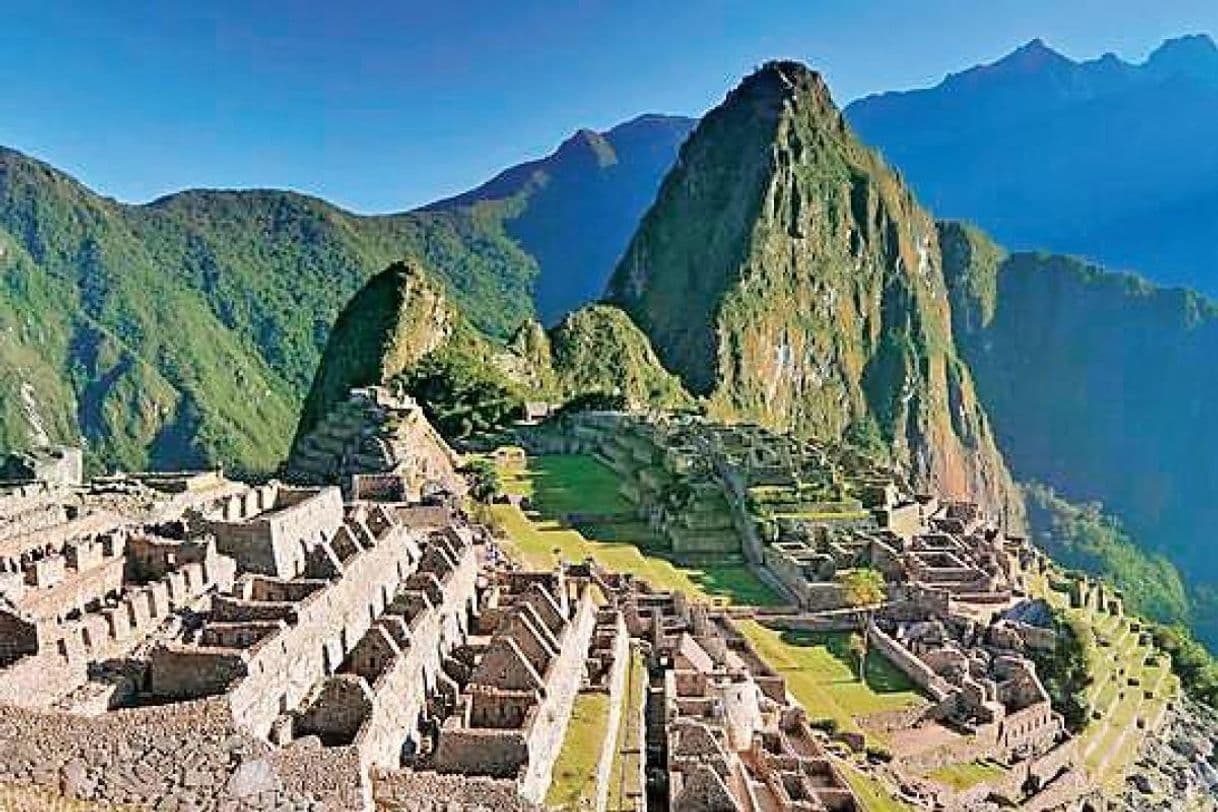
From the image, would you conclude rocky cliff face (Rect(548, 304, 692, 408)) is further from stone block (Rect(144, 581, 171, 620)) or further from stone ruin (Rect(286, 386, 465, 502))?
stone block (Rect(144, 581, 171, 620))

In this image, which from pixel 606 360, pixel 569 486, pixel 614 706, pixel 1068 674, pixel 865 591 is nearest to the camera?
pixel 614 706

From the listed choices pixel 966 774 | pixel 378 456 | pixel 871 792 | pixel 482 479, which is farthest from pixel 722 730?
pixel 482 479

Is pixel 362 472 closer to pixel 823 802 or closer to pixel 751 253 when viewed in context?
pixel 823 802

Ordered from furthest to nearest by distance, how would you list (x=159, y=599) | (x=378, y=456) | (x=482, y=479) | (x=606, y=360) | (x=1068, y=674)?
(x=606, y=360)
(x=482, y=479)
(x=378, y=456)
(x=1068, y=674)
(x=159, y=599)

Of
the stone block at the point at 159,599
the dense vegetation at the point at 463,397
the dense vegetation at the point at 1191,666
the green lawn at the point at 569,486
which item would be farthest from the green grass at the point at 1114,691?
the dense vegetation at the point at 463,397

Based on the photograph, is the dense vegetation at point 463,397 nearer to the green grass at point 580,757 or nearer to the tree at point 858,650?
the tree at point 858,650

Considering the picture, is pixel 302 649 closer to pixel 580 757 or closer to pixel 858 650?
pixel 580 757

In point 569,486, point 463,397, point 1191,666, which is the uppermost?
point 463,397
